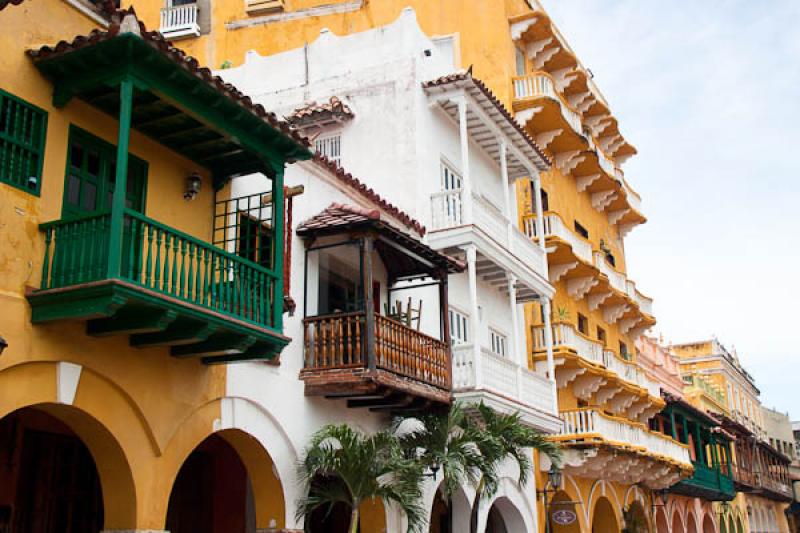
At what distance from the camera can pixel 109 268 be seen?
362 inches

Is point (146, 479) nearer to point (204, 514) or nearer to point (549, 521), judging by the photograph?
point (204, 514)

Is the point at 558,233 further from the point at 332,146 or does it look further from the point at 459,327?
the point at 332,146

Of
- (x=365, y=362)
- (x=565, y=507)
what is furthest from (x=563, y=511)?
(x=365, y=362)

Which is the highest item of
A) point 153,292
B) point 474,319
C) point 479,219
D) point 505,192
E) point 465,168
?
point 505,192

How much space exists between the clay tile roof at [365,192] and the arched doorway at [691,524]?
2530 centimetres

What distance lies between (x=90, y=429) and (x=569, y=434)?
15504mm

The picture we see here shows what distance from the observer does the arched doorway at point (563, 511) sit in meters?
22.6

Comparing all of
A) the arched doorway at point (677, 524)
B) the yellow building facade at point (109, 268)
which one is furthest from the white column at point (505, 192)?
the arched doorway at point (677, 524)

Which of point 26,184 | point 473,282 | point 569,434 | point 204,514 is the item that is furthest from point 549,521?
point 26,184

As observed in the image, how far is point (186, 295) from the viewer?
428 inches

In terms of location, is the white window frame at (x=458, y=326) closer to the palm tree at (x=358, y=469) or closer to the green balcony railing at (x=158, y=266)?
the palm tree at (x=358, y=469)

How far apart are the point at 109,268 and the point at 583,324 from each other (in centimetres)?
2193

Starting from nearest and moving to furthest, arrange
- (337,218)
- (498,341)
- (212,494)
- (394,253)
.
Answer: (337,218)
(212,494)
(394,253)
(498,341)

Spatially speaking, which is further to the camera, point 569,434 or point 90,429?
point 569,434
